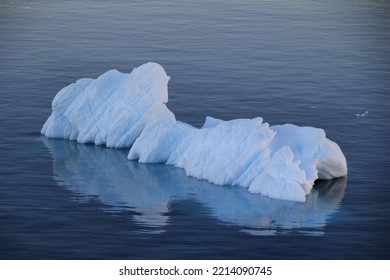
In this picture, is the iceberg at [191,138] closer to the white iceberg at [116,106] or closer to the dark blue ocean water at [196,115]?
the white iceberg at [116,106]

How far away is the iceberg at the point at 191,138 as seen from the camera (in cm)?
7125

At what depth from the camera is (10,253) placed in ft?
208

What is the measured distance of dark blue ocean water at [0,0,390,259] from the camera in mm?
65750

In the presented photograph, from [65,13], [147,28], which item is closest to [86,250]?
[147,28]

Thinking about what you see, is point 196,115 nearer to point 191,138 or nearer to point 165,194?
point 191,138

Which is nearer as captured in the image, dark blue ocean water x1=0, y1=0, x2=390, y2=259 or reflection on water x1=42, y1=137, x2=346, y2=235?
dark blue ocean water x1=0, y1=0, x2=390, y2=259

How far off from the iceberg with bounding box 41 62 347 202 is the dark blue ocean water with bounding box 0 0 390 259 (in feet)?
2.76

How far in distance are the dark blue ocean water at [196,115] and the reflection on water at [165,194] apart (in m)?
0.11

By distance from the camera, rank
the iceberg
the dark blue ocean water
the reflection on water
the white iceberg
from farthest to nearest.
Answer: the white iceberg → the iceberg → the reflection on water → the dark blue ocean water

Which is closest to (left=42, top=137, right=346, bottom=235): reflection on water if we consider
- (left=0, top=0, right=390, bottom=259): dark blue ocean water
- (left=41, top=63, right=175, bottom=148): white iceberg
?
(left=0, top=0, right=390, bottom=259): dark blue ocean water

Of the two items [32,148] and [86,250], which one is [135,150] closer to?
[32,148]

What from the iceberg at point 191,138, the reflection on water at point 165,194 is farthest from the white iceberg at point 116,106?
the reflection on water at point 165,194

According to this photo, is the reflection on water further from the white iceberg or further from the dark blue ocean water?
the white iceberg

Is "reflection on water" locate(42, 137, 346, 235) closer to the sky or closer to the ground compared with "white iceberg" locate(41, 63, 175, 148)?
closer to the ground
